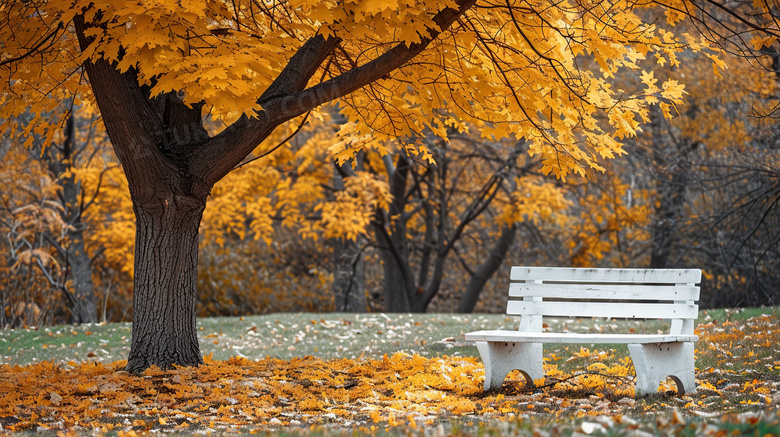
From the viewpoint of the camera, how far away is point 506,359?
16.4 ft

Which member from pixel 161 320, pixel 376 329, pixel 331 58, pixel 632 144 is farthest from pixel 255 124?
pixel 632 144

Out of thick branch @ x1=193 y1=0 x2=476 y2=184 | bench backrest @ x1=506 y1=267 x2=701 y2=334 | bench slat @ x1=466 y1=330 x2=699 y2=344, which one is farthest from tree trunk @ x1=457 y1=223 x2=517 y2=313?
bench slat @ x1=466 y1=330 x2=699 y2=344

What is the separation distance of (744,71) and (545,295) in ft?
23.8

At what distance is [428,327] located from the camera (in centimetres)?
1025

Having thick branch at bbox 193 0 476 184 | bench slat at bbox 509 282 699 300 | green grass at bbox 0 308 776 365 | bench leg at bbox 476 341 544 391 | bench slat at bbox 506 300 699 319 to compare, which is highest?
thick branch at bbox 193 0 476 184

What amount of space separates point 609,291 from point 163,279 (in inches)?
136

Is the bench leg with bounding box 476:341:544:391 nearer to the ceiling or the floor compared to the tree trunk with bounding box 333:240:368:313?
nearer to the floor

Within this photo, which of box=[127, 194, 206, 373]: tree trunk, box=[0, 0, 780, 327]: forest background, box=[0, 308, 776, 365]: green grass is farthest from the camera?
box=[0, 0, 780, 327]: forest background

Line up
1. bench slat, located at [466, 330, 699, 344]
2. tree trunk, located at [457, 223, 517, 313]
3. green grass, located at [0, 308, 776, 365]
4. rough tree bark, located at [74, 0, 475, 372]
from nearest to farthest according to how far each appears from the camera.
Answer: bench slat, located at [466, 330, 699, 344], rough tree bark, located at [74, 0, 475, 372], green grass, located at [0, 308, 776, 365], tree trunk, located at [457, 223, 517, 313]

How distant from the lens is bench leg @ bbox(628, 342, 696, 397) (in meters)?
4.40

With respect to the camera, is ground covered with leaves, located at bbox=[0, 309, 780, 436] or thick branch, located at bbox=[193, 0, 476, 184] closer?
ground covered with leaves, located at bbox=[0, 309, 780, 436]

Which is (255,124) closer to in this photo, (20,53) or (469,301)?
(20,53)

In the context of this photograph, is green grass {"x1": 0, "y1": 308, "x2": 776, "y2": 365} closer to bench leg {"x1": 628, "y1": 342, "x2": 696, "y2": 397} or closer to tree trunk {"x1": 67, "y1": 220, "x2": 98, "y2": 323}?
tree trunk {"x1": 67, "y1": 220, "x2": 98, "y2": 323}

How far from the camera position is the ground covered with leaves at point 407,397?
11.5 ft
